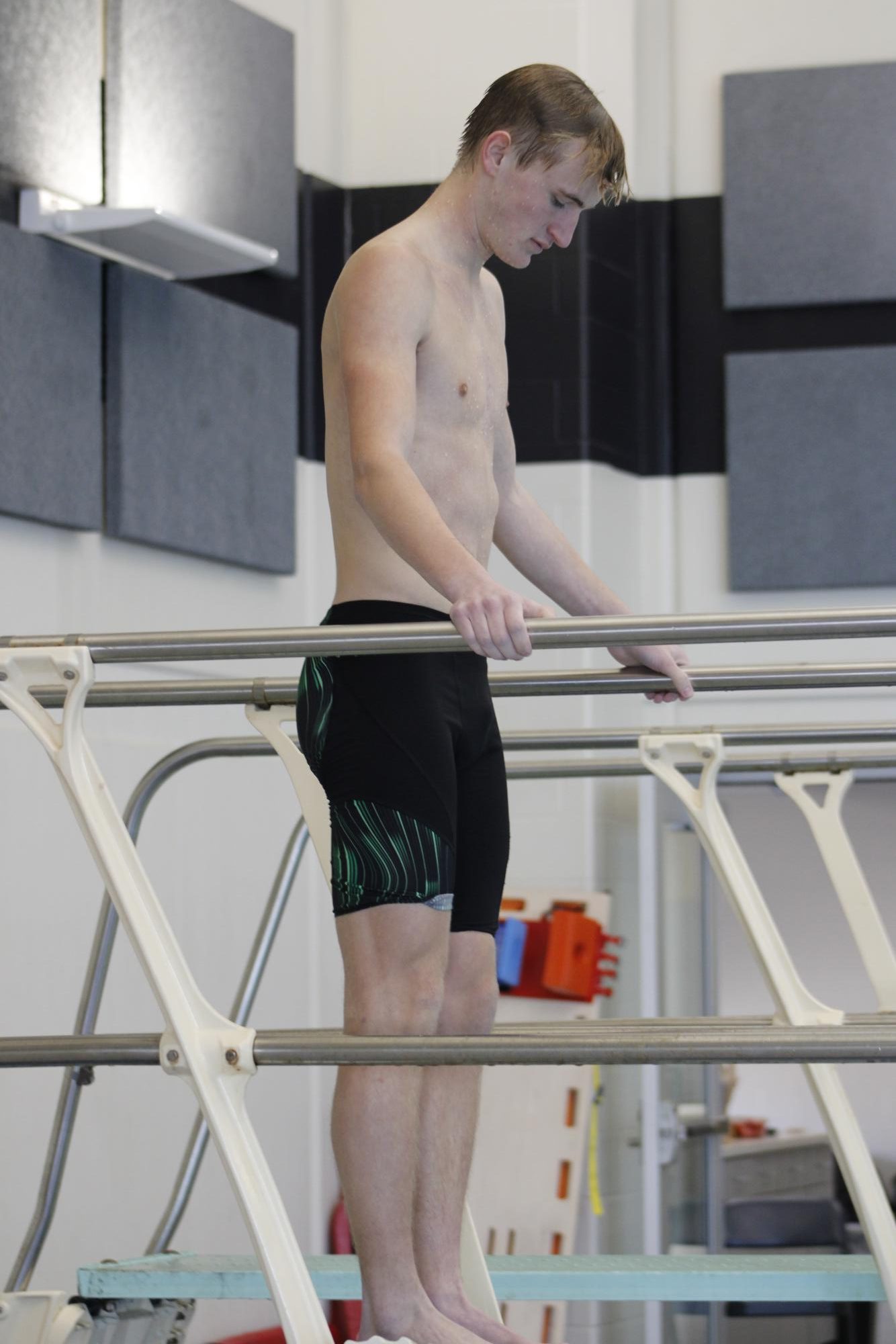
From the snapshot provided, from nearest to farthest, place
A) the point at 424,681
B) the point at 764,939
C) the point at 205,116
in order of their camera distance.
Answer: the point at 424,681 < the point at 764,939 < the point at 205,116

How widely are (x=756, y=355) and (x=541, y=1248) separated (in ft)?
7.39

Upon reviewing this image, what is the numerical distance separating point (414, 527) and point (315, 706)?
238 mm

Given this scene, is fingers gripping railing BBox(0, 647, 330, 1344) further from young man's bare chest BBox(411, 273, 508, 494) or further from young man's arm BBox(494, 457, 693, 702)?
young man's arm BBox(494, 457, 693, 702)

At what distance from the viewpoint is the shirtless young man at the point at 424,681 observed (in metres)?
1.53

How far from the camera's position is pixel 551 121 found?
169cm

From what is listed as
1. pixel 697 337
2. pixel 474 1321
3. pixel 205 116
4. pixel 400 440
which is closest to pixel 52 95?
pixel 205 116

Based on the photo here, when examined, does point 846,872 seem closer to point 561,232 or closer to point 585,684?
point 585,684

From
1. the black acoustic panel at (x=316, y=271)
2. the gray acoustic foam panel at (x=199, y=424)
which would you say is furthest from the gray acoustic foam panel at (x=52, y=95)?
the black acoustic panel at (x=316, y=271)

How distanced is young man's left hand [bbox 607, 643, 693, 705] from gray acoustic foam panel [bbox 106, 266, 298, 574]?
2.04 m

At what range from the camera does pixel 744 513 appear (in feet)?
14.7

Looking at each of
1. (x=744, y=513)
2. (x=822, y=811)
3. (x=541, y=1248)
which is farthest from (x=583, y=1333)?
(x=822, y=811)

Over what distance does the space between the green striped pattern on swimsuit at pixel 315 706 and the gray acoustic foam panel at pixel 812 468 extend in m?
2.92

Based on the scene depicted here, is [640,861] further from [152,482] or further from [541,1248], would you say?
[152,482]

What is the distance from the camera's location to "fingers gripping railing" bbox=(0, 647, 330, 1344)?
4.72ft
